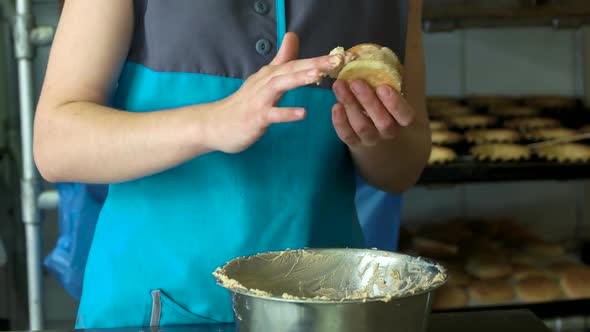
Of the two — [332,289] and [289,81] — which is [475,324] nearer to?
[332,289]

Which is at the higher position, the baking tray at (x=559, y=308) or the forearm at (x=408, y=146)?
the forearm at (x=408, y=146)

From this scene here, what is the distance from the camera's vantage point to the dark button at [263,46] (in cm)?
94

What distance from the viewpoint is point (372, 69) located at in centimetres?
80

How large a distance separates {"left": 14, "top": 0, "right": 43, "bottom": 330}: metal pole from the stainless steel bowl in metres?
1.13

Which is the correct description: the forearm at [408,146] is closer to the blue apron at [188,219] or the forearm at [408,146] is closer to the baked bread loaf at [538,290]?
the blue apron at [188,219]

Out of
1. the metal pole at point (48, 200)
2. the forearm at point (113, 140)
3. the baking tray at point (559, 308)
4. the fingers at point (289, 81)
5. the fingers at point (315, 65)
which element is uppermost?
the fingers at point (315, 65)

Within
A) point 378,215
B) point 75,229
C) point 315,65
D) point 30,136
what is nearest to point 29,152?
point 30,136

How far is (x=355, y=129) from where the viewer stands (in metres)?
0.77

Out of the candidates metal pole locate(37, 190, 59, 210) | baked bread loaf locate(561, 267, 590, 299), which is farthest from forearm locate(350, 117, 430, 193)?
baked bread loaf locate(561, 267, 590, 299)

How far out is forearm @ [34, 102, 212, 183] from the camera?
2.63 feet

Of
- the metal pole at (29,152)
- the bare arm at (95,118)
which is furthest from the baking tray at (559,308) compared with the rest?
the bare arm at (95,118)

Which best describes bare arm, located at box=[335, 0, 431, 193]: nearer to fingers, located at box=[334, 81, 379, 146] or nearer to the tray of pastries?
fingers, located at box=[334, 81, 379, 146]

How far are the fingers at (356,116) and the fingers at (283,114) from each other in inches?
2.1

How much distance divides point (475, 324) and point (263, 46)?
1.47 ft
